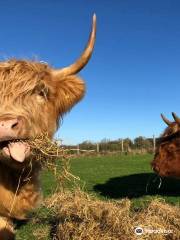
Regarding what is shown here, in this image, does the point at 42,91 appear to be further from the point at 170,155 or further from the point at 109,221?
the point at 170,155

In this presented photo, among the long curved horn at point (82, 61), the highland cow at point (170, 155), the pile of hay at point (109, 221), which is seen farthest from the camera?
the highland cow at point (170, 155)

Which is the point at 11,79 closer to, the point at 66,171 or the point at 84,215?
the point at 66,171

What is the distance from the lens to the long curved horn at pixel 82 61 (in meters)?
5.39

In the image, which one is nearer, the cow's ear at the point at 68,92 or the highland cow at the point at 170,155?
the cow's ear at the point at 68,92

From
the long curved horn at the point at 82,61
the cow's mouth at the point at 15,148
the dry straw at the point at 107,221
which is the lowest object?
the dry straw at the point at 107,221

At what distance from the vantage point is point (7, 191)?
514 centimetres

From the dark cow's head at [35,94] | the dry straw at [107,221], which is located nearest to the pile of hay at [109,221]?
the dry straw at [107,221]

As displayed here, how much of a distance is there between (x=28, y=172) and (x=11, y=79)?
42.5 inches

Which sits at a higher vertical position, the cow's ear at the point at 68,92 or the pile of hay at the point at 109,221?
the cow's ear at the point at 68,92

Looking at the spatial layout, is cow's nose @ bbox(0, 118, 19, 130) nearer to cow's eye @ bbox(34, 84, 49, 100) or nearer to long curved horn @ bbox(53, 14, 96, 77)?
cow's eye @ bbox(34, 84, 49, 100)

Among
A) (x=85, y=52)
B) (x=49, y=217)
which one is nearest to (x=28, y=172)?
(x=85, y=52)

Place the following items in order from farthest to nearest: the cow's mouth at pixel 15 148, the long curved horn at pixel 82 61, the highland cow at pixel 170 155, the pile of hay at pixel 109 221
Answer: the highland cow at pixel 170 155
the pile of hay at pixel 109 221
the long curved horn at pixel 82 61
the cow's mouth at pixel 15 148

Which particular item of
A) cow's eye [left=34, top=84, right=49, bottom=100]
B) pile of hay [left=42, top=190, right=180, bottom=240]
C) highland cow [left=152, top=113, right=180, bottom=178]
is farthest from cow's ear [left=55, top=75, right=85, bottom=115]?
highland cow [left=152, top=113, right=180, bottom=178]

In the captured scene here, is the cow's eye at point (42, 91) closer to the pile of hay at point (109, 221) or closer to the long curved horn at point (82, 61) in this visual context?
the long curved horn at point (82, 61)
